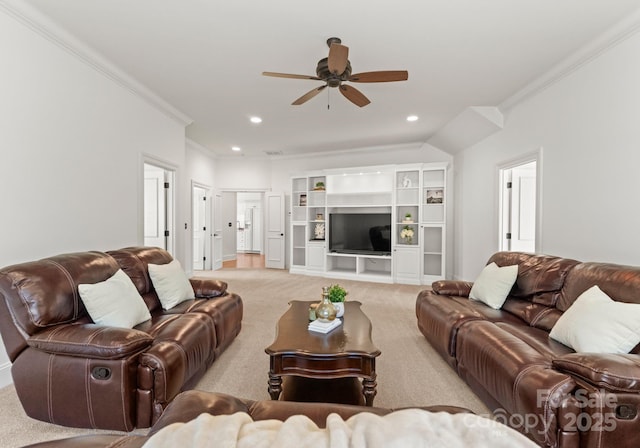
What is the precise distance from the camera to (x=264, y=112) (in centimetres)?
469

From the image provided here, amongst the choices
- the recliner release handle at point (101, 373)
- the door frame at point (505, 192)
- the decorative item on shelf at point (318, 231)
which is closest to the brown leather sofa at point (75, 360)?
the recliner release handle at point (101, 373)

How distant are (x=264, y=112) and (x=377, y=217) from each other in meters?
3.14

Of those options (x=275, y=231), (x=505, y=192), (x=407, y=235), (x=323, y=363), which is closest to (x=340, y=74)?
(x=323, y=363)

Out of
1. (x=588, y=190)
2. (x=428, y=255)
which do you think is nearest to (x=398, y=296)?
(x=428, y=255)

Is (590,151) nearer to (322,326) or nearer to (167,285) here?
(322,326)

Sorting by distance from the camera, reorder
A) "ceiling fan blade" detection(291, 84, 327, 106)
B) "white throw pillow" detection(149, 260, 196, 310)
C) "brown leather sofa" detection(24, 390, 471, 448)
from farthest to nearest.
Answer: "ceiling fan blade" detection(291, 84, 327, 106)
"white throw pillow" detection(149, 260, 196, 310)
"brown leather sofa" detection(24, 390, 471, 448)

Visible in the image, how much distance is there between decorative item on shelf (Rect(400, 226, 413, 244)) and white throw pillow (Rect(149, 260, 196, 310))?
4.42 metres

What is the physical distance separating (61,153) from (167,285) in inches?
60.7

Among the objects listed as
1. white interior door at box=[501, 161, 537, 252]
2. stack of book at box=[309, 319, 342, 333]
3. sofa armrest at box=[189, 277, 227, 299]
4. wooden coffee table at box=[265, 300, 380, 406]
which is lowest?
wooden coffee table at box=[265, 300, 380, 406]

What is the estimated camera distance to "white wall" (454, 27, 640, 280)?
2.55m

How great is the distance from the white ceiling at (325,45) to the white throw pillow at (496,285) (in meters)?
2.10

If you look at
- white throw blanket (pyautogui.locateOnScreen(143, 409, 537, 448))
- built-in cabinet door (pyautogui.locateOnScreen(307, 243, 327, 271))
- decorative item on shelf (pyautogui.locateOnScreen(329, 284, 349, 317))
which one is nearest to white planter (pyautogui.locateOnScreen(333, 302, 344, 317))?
decorative item on shelf (pyautogui.locateOnScreen(329, 284, 349, 317))

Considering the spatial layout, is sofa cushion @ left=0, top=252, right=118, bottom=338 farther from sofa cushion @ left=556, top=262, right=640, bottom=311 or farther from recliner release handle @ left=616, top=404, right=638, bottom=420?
sofa cushion @ left=556, top=262, right=640, bottom=311

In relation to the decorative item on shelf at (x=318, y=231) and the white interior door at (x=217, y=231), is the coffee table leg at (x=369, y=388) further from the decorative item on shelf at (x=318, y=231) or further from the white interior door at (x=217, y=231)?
the white interior door at (x=217, y=231)
